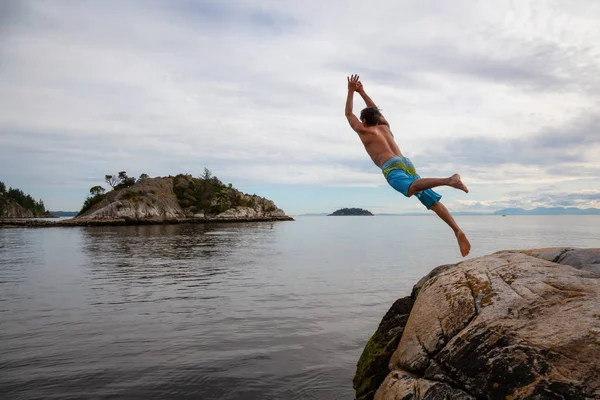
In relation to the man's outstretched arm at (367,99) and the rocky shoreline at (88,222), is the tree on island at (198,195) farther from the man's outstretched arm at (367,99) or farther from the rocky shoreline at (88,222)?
the man's outstretched arm at (367,99)

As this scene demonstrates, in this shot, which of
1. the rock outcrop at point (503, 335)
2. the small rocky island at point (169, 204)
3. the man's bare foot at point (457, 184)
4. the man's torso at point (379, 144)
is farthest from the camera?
the small rocky island at point (169, 204)

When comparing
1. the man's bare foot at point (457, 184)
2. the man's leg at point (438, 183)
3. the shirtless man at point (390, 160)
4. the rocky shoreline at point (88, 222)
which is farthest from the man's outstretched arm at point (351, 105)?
the rocky shoreline at point (88, 222)

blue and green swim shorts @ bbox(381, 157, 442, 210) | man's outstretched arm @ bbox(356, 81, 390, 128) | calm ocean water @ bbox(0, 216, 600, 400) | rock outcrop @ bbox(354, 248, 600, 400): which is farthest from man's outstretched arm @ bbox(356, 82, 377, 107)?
calm ocean water @ bbox(0, 216, 600, 400)

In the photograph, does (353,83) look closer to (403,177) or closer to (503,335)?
(403,177)

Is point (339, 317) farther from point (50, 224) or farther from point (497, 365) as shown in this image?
point (50, 224)

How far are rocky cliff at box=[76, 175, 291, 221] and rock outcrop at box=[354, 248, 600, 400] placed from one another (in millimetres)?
122685

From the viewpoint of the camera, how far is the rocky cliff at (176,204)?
4855 inches

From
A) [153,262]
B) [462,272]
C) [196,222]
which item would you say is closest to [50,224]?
[196,222]

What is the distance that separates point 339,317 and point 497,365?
9549 millimetres

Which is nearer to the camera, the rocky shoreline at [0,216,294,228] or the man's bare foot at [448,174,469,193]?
the man's bare foot at [448,174,469,193]

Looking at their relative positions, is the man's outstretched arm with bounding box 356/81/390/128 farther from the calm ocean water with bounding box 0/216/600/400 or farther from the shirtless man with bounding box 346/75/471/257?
the calm ocean water with bounding box 0/216/600/400

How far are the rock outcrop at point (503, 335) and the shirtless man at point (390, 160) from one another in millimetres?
1369

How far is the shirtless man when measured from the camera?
7344mm

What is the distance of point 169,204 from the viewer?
5546 inches
